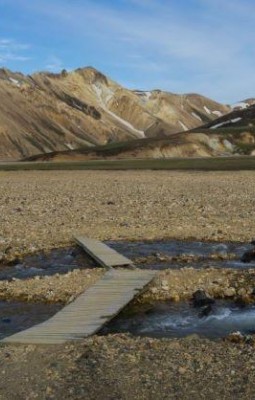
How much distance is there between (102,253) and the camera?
59.9 feet

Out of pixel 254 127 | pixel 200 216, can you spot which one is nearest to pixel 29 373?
pixel 200 216

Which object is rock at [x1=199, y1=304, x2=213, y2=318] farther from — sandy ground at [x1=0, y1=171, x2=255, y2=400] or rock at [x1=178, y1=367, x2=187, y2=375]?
rock at [x1=178, y1=367, x2=187, y2=375]

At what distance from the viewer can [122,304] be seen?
12.6m

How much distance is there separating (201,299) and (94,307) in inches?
93.6

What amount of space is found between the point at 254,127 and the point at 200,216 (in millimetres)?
156228

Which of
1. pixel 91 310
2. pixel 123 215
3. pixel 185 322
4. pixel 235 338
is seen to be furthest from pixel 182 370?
pixel 123 215

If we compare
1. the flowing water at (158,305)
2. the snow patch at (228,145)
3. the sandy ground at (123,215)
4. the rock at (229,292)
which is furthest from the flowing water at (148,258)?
the snow patch at (228,145)

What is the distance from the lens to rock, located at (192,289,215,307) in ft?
44.2

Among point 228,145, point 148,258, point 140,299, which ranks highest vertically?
point 228,145

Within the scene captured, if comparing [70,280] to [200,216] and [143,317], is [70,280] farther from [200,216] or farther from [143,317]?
[200,216]

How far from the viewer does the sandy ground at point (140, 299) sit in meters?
8.41

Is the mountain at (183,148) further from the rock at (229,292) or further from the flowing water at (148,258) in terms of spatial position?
the rock at (229,292)

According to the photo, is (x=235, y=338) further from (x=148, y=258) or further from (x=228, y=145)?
(x=228, y=145)

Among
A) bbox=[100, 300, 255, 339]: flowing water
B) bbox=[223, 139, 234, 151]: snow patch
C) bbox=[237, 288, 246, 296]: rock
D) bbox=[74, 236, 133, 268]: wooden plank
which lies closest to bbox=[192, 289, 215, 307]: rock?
bbox=[100, 300, 255, 339]: flowing water
